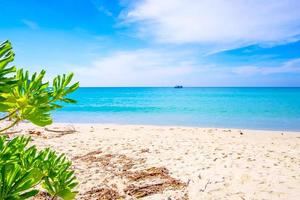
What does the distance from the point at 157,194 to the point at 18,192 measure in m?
4.67

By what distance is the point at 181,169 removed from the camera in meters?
6.76

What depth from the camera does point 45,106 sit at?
3.60 feet

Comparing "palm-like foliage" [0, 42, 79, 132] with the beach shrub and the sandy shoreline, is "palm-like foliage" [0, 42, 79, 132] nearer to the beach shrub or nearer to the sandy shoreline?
the beach shrub

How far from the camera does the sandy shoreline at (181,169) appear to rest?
542cm

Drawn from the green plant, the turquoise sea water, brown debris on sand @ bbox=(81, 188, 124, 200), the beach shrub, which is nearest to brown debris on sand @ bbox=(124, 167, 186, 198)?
brown debris on sand @ bbox=(81, 188, 124, 200)

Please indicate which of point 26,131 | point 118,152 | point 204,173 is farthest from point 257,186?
point 26,131

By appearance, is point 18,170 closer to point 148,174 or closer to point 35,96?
point 35,96

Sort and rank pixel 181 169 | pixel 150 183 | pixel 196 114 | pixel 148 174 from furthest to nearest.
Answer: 1. pixel 196 114
2. pixel 181 169
3. pixel 148 174
4. pixel 150 183

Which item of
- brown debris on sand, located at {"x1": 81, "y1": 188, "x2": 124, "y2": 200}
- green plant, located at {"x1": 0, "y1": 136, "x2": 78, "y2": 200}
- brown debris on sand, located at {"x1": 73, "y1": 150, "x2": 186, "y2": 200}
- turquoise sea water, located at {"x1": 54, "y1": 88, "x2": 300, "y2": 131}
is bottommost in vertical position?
turquoise sea water, located at {"x1": 54, "y1": 88, "x2": 300, "y2": 131}

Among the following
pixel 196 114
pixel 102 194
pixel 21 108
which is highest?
pixel 21 108

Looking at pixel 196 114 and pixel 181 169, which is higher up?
pixel 181 169

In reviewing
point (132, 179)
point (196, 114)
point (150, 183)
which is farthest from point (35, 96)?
point (196, 114)

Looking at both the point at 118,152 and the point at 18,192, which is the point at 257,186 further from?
the point at 18,192

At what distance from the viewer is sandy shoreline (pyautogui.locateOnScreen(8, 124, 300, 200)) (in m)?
5.42
